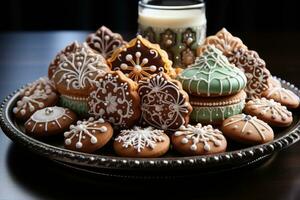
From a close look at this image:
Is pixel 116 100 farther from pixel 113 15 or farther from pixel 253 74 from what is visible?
pixel 113 15

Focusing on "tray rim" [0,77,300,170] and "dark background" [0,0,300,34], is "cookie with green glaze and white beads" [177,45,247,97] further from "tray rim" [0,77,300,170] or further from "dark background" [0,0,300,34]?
"dark background" [0,0,300,34]

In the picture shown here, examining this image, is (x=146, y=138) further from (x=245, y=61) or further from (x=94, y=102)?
(x=245, y=61)

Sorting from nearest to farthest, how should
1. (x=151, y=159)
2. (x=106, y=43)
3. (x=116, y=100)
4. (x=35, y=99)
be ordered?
(x=151, y=159)
(x=116, y=100)
(x=35, y=99)
(x=106, y=43)

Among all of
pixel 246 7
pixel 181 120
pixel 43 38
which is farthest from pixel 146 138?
pixel 246 7

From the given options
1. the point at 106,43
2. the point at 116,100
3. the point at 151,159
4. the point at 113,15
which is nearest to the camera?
the point at 151,159

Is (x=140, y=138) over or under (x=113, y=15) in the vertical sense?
over

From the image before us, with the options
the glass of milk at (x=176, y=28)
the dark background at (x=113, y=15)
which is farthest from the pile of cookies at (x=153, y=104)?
the dark background at (x=113, y=15)

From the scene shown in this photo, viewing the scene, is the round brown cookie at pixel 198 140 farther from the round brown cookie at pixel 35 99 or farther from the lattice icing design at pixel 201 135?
the round brown cookie at pixel 35 99

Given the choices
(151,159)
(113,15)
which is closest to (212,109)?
(151,159)
